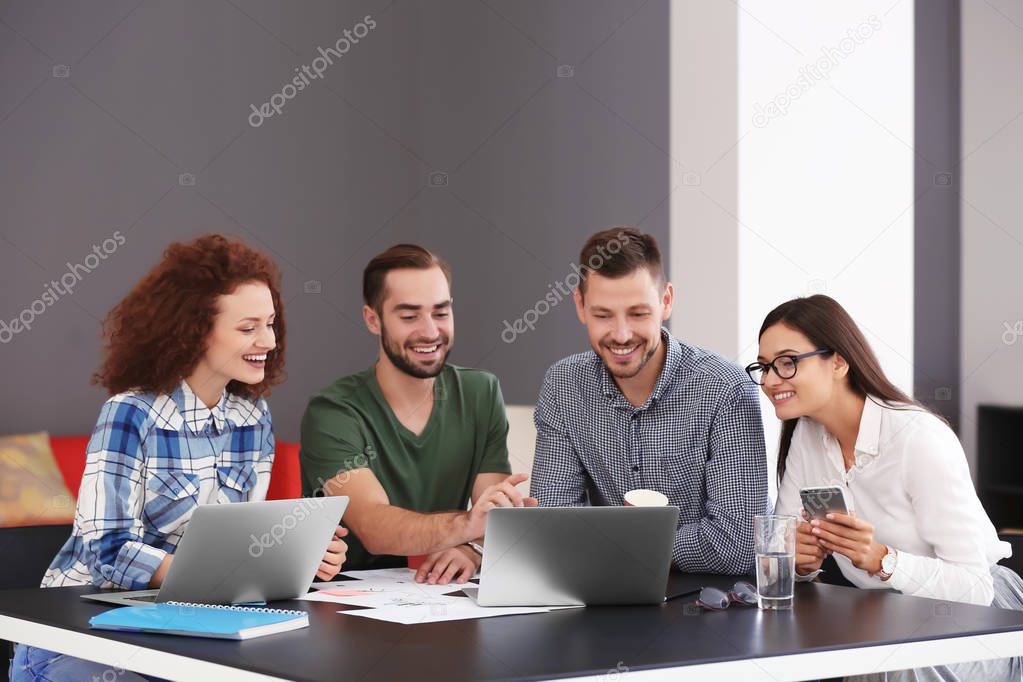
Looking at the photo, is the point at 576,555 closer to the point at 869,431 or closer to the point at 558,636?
the point at 558,636

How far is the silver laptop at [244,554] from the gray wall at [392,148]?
2.65 metres

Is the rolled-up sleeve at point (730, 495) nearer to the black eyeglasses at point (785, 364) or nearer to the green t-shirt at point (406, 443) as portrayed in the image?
the black eyeglasses at point (785, 364)

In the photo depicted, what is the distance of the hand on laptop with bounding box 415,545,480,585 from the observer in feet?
6.46

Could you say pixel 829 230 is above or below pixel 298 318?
above

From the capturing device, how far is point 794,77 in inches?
174

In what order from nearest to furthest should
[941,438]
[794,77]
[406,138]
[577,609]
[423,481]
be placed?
1. [577,609]
2. [941,438]
3. [423,481]
4. [794,77]
5. [406,138]

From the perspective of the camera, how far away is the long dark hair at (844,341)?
217 cm

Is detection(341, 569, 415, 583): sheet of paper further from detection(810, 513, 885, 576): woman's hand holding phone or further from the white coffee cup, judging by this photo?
detection(810, 513, 885, 576): woman's hand holding phone

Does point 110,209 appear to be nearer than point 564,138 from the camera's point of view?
Yes

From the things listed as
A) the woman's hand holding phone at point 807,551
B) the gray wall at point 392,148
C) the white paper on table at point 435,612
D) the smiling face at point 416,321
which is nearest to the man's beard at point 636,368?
the smiling face at point 416,321

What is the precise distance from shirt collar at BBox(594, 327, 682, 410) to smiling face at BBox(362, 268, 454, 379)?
1.30ft

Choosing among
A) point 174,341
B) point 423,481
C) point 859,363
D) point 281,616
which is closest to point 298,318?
point 423,481

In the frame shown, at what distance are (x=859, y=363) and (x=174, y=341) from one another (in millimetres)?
1287

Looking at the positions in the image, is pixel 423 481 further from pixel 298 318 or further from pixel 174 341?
pixel 298 318
